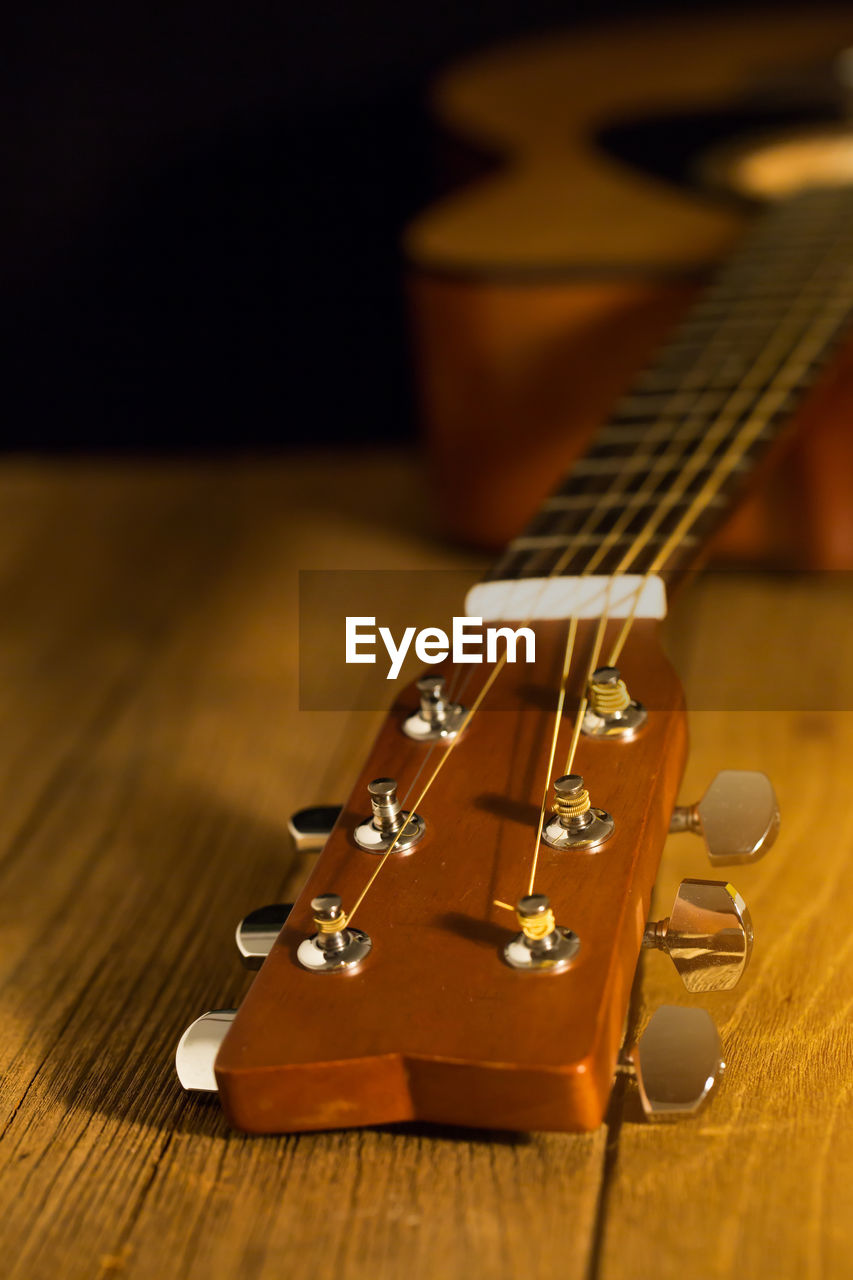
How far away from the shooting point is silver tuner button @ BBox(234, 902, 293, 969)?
0.46 metres

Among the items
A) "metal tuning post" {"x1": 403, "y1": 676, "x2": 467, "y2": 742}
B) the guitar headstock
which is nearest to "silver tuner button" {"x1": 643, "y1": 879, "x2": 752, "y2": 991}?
the guitar headstock

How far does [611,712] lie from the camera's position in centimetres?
51

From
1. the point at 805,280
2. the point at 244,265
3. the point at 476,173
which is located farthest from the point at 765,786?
the point at 244,265

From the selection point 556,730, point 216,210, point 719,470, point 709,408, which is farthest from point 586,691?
point 216,210

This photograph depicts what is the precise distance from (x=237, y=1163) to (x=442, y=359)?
787 millimetres

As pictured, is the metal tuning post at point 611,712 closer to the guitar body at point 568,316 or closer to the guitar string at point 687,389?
the guitar string at point 687,389

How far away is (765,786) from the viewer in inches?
20.1

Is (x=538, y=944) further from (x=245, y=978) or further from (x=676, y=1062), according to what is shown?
(x=245, y=978)

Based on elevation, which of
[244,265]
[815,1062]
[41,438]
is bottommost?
[41,438]

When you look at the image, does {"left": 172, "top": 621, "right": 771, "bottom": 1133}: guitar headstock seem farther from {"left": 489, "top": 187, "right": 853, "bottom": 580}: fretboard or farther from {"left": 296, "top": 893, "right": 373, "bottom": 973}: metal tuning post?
{"left": 489, "top": 187, "right": 853, "bottom": 580}: fretboard

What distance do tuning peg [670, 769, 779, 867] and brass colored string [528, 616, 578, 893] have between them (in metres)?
0.05

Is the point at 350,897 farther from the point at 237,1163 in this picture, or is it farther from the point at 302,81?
the point at 302,81

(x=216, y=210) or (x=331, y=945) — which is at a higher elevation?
(x=331, y=945)

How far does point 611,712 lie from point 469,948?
0.12 metres
